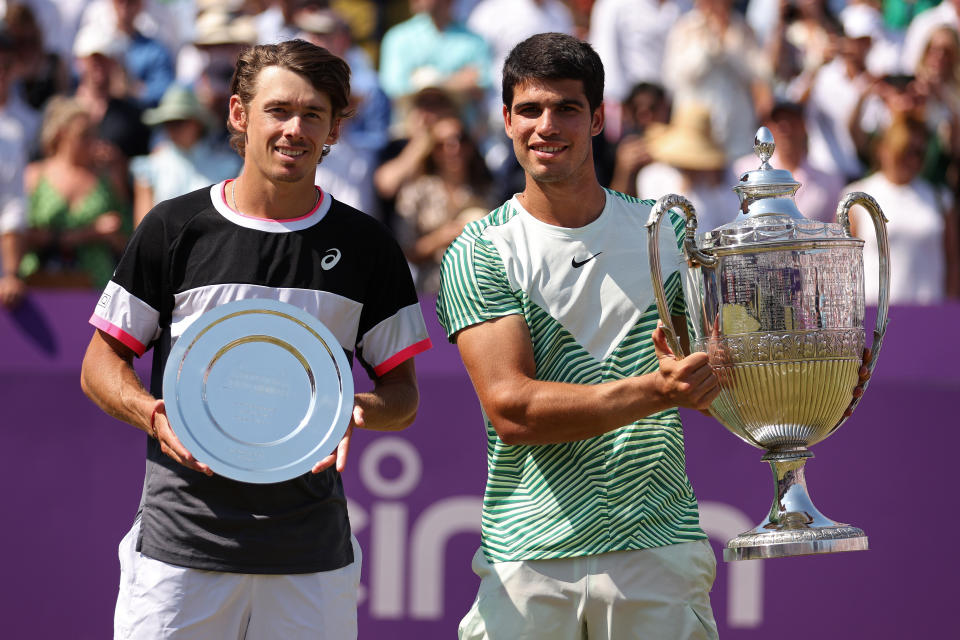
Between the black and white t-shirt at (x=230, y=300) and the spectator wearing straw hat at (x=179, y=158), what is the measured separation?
4.05 metres

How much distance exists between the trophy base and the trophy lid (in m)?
0.69

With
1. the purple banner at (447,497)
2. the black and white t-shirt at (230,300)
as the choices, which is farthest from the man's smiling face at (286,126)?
the purple banner at (447,497)

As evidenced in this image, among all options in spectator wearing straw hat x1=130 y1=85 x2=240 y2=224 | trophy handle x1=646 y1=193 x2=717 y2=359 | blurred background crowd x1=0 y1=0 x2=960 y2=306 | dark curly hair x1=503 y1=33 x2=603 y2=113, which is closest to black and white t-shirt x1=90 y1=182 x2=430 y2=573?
dark curly hair x1=503 y1=33 x2=603 y2=113

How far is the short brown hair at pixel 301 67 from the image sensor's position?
11.4ft

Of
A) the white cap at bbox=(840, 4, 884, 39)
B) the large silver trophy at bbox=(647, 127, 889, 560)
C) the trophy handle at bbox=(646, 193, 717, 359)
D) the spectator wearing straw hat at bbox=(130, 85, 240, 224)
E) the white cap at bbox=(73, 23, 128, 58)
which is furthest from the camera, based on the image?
the white cap at bbox=(840, 4, 884, 39)

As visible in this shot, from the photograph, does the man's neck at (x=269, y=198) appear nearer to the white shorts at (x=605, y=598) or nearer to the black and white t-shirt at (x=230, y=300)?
the black and white t-shirt at (x=230, y=300)

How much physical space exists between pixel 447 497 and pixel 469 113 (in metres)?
2.76

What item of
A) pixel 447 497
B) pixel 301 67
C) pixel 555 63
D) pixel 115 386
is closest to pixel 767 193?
pixel 555 63

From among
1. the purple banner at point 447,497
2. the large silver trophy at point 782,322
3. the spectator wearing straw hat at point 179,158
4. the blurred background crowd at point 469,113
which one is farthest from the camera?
the spectator wearing straw hat at point 179,158

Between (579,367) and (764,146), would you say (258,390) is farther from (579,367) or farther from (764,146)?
(764,146)

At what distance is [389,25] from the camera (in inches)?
Answer: 423

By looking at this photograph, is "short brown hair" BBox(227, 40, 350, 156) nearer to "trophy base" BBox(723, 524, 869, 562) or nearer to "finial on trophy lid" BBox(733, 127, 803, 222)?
"finial on trophy lid" BBox(733, 127, 803, 222)

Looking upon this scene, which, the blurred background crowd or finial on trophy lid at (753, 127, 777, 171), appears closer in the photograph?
finial on trophy lid at (753, 127, 777, 171)

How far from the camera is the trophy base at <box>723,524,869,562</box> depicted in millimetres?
3291
